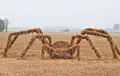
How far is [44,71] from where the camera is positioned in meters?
8.89

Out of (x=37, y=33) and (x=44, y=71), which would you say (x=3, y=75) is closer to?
(x=44, y=71)

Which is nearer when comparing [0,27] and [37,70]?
[37,70]

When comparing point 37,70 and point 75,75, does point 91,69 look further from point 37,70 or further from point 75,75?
point 37,70

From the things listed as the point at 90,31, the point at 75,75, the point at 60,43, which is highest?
the point at 90,31

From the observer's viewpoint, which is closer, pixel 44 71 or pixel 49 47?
pixel 44 71

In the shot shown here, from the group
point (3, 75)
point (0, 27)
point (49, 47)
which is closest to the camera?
point (3, 75)

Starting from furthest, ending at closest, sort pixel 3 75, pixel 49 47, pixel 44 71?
1. pixel 49 47
2. pixel 44 71
3. pixel 3 75

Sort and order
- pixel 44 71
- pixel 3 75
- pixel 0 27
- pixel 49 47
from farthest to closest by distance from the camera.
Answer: pixel 0 27 → pixel 49 47 → pixel 44 71 → pixel 3 75

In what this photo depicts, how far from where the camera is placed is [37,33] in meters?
14.1

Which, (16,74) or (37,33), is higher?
(37,33)

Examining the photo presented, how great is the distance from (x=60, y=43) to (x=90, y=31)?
90.6 inches

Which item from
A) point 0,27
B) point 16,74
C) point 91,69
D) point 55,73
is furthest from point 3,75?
point 0,27

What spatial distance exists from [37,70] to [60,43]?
501 cm

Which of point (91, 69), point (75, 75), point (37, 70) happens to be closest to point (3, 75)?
point (37, 70)
